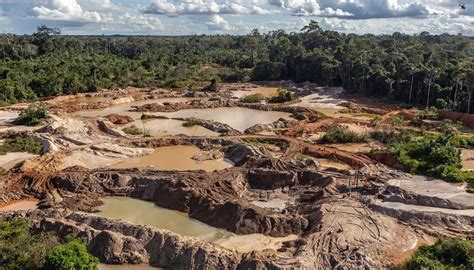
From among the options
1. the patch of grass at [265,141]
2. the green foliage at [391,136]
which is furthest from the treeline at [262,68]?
the patch of grass at [265,141]

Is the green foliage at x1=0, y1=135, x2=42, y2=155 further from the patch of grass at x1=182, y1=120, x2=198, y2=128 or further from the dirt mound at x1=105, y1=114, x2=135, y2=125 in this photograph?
the patch of grass at x1=182, y1=120, x2=198, y2=128

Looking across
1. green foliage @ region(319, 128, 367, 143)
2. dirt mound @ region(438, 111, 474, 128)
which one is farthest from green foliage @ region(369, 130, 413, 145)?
dirt mound @ region(438, 111, 474, 128)

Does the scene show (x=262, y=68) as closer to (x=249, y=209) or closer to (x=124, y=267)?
(x=249, y=209)

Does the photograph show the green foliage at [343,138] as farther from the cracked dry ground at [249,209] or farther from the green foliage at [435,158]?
the green foliage at [435,158]

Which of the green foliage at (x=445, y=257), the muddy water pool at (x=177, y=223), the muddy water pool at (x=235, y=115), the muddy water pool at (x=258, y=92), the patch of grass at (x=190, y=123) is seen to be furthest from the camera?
the muddy water pool at (x=258, y=92)

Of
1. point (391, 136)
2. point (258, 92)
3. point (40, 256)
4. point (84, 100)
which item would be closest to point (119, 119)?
point (84, 100)

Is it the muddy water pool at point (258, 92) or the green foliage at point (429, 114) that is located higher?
the green foliage at point (429, 114)
